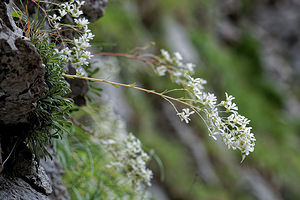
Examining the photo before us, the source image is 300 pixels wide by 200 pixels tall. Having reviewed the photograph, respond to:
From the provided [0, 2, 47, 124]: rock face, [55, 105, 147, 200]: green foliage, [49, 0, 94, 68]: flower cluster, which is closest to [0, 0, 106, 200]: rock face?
[0, 2, 47, 124]: rock face

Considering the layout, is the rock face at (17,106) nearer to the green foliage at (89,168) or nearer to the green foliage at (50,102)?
the green foliage at (50,102)

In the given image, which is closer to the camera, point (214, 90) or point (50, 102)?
point (50, 102)

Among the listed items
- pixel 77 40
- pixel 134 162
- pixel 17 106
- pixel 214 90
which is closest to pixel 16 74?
pixel 17 106

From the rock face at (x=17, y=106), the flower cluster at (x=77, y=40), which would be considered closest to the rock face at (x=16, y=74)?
the rock face at (x=17, y=106)

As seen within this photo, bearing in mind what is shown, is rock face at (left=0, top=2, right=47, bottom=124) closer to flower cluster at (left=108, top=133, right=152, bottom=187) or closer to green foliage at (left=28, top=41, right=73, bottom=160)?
green foliage at (left=28, top=41, right=73, bottom=160)

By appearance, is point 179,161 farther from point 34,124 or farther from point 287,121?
point 287,121

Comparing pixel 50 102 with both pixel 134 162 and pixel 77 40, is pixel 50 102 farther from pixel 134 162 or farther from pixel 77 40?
pixel 134 162
